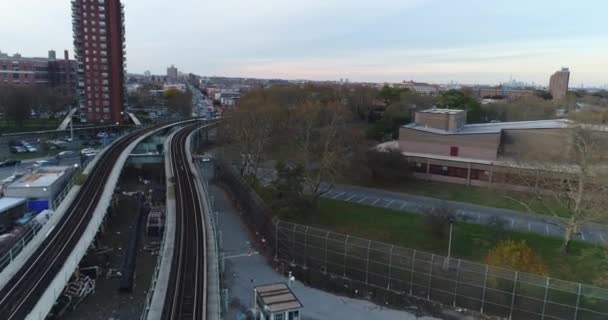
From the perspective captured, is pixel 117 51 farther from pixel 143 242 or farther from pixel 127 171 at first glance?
pixel 143 242

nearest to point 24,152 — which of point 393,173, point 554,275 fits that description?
point 393,173

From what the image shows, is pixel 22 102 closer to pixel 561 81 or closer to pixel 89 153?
pixel 89 153

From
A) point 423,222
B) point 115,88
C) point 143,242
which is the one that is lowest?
point 143,242

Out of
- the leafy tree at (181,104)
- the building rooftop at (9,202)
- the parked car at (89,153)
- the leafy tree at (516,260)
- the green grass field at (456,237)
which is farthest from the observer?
the leafy tree at (181,104)

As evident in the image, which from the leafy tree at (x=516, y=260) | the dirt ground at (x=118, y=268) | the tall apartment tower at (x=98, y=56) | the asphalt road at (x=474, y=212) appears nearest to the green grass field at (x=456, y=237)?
the asphalt road at (x=474, y=212)

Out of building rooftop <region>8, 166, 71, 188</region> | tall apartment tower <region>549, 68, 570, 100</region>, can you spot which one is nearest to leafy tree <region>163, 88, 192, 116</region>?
building rooftop <region>8, 166, 71, 188</region>

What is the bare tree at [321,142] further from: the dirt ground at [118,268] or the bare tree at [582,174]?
the bare tree at [582,174]
